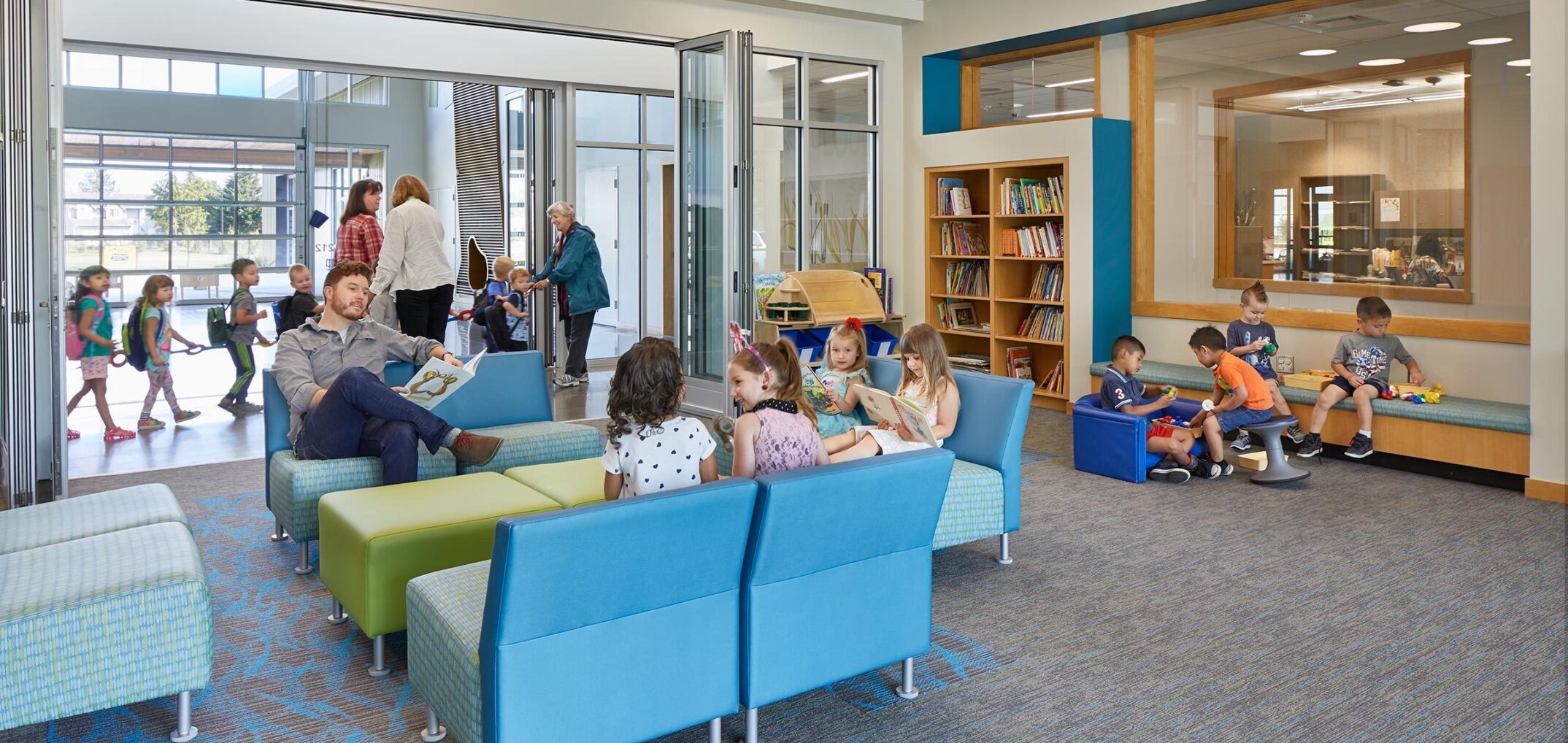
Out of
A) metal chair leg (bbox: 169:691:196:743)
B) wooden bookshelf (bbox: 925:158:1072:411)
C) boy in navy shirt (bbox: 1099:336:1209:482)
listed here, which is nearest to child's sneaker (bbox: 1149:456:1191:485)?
boy in navy shirt (bbox: 1099:336:1209:482)

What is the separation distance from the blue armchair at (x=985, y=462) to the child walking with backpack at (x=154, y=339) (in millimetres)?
5746

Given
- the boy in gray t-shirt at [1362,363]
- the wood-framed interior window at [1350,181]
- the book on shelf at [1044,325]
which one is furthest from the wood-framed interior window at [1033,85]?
the boy in gray t-shirt at [1362,363]

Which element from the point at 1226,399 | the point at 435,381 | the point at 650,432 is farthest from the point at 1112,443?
the point at 650,432

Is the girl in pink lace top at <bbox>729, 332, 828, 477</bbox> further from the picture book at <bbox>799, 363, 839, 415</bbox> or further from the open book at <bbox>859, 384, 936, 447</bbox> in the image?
the picture book at <bbox>799, 363, 839, 415</bbox>

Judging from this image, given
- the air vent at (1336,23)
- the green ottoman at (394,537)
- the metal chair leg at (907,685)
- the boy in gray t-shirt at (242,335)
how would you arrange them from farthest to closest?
the boy in gray t-shirt at (242,335), the air vent at (1336,23), the green ottoman at (394,537), the metal chair leg at (907,685)

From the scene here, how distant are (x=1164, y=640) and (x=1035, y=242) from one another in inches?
211

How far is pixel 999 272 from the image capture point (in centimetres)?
902

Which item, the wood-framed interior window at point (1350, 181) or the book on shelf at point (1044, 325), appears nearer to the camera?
the wood-framed interior window at point (1350, 181)

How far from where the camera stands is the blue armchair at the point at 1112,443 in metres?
6.11

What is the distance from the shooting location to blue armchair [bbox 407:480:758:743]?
2416mm

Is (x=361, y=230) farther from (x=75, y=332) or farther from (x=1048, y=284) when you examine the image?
(x=1048, y=284)

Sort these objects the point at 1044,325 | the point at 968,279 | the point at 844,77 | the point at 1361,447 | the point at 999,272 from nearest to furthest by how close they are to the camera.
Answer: the point at 1361,447 < the point at 1044,325 < the point at 999,272 < the point at 968,279 < the point at 844,77

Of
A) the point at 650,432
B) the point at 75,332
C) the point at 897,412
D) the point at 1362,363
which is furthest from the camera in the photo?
the point at 75,332

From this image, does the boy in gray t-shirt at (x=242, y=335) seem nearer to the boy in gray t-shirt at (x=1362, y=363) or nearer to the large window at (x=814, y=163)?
the large window at (x=814, y=163)
